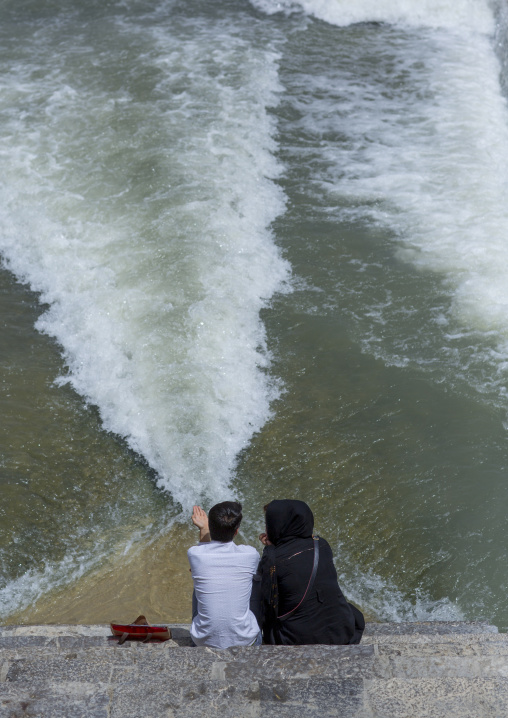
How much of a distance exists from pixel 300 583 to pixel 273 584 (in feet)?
0.49

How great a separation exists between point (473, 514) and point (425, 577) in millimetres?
774

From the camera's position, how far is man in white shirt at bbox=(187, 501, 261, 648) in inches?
161

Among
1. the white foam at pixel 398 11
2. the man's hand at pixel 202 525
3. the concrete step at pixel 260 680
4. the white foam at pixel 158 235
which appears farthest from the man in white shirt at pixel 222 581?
the white foam at pixel 398 11

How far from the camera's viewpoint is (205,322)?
26.1ft

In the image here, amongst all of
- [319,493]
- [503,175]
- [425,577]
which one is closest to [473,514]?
[425,577]

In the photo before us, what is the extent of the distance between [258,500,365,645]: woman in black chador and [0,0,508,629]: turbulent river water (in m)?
1.33

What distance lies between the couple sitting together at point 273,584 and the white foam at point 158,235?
→ 2.09m

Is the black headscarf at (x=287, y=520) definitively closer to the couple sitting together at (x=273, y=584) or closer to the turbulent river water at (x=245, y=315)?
the couple sitting together at (x=273, y=584)

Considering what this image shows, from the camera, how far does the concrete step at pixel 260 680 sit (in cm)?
376

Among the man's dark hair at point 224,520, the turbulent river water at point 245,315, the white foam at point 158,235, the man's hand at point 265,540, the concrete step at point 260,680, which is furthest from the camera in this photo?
the white foam at point 158,235

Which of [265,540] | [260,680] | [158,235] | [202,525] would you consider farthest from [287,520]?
[158,235]

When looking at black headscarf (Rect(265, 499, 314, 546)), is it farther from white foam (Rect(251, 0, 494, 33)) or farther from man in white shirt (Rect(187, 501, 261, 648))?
white foam (Rect(251, 0, 494, 33))

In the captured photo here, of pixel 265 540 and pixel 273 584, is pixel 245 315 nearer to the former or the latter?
pixel 265 540

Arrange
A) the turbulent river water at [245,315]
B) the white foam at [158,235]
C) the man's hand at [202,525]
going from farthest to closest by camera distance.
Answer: the white foam at [158,235]
the turbulent river water at [245,315]
the man's hand at [202,525]
